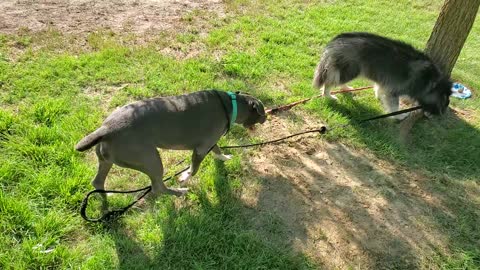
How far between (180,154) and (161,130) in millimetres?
1101

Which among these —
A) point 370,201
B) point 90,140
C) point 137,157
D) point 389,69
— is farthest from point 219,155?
point 389,69

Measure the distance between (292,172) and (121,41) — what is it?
12.5 feet

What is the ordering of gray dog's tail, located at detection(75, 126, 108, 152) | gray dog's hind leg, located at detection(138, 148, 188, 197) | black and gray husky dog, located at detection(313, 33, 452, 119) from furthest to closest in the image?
black and gray husky dog, located at detection(313, 33, 452, 119), gray dog's hind leg, located at detection(138, 148, 188, 197), gray dog's tail, located at detection(75, 126, 108, 152)

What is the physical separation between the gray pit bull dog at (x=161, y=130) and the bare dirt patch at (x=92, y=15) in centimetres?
359

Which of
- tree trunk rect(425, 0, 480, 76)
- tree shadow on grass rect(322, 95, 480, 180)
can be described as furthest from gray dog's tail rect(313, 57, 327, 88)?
tree trunk rect(425, 0, 480, 76)

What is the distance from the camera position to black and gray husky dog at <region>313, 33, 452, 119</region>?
5.39 meters

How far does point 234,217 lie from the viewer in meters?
3.65

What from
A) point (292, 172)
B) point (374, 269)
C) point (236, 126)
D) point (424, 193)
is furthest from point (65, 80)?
point (424, 193)

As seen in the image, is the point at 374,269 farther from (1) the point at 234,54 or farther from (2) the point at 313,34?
(2) the point at 313,34

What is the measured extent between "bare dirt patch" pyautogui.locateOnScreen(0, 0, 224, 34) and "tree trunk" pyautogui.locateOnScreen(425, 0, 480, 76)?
163 inches

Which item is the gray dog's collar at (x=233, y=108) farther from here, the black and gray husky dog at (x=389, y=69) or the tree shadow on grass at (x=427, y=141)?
the black and gray husky dog at (x=389, y=69)

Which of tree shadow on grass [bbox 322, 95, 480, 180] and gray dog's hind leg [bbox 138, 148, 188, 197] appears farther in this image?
tree shadow on grass [bbox 322, 95, 480, 180]

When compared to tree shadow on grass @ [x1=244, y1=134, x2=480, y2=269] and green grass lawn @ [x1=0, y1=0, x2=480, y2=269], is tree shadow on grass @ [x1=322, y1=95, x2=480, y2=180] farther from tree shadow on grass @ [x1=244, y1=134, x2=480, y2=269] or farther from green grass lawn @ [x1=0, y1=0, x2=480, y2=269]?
tree shadow on grass @ [x1=244, y1=134, x2=480, y2=269]

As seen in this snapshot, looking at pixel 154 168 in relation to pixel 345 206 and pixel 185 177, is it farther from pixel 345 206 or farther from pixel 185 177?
pixel 345 206
